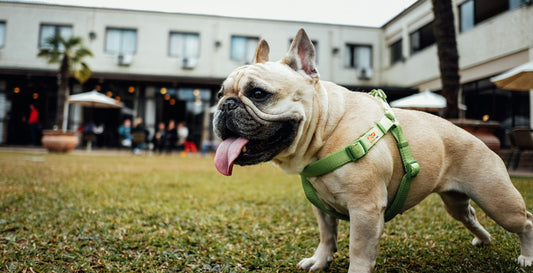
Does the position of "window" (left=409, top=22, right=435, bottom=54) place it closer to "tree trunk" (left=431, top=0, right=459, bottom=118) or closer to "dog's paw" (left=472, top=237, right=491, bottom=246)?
"tree trunk" (left=431, top=0, right=459, bottom=118)

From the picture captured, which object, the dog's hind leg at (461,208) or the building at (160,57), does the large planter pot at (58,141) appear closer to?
the building at (160,57)

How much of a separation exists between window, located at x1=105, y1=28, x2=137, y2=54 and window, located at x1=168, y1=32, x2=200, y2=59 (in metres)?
2.36

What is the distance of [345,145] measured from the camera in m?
1.78

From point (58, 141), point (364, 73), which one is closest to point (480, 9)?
point (364, 73)

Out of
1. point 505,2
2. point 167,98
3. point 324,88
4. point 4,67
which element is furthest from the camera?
point 167,98

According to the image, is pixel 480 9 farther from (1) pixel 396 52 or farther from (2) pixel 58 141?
(2) pixel 58 141

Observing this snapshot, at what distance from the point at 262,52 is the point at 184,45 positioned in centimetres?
2050

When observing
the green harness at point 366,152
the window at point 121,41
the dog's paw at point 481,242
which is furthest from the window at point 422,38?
the green harness at point 366,152

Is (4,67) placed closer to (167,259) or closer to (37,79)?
(37,79)

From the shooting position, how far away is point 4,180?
569 cm

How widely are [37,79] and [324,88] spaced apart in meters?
23.1

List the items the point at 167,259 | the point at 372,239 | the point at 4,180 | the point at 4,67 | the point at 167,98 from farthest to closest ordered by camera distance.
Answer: the point at 167,98, the point at 4,67, the point at 4,180, the point at 167,259, the point at 372,239

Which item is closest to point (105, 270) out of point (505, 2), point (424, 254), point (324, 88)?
point (324, 88)

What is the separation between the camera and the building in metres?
19.9
